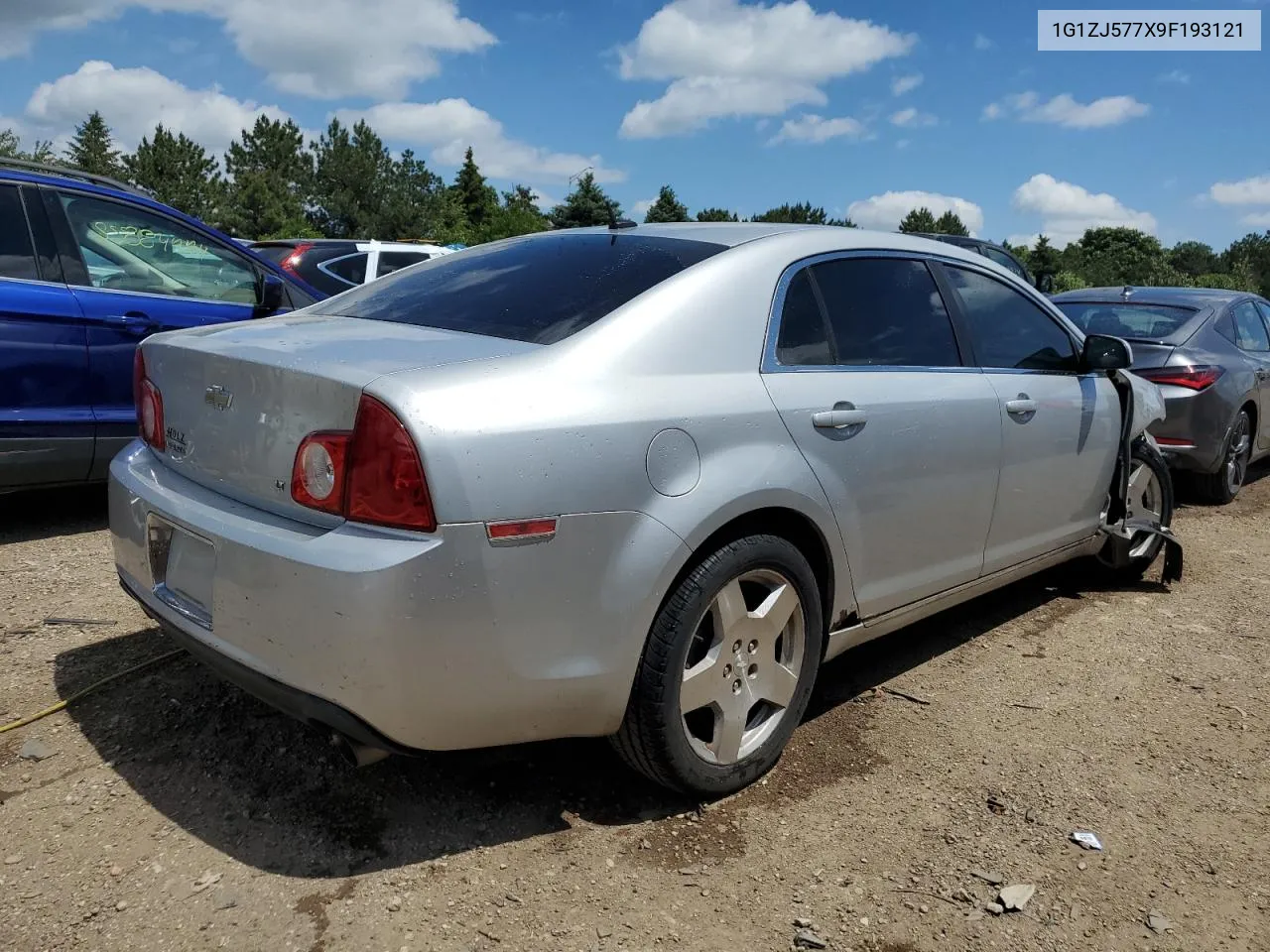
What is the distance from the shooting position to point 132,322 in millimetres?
5031

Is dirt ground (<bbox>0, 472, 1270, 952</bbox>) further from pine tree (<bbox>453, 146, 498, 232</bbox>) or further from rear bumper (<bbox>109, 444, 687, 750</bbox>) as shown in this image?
pine tree (<bbox>453, 146, 498, 232</bbox>)

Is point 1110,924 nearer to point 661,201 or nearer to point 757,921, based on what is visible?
point 757,921

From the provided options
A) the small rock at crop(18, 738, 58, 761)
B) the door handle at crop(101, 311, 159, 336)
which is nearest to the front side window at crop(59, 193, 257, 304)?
the door handle at crop(101, 311, 159, 336)

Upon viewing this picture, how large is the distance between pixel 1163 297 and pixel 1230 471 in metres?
1.35

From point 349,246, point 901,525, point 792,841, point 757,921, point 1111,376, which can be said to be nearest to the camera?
point 757,921

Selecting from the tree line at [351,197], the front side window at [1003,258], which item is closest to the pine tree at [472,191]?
the tree line at [351,197]

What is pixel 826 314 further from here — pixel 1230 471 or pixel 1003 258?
pixel 1003 258

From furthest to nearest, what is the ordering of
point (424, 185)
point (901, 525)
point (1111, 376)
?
point (424, 185) → point (1111, 376) → point (901, 525)

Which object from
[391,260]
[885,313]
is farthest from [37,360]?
[391,260]

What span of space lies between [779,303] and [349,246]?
793 centimetres

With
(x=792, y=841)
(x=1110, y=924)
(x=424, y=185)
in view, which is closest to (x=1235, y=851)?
(x=1110, y=924)

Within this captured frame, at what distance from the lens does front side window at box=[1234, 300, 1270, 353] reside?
7348 millimetres

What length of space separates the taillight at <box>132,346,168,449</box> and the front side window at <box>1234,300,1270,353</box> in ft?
23.3

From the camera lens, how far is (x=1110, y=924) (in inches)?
93.5
